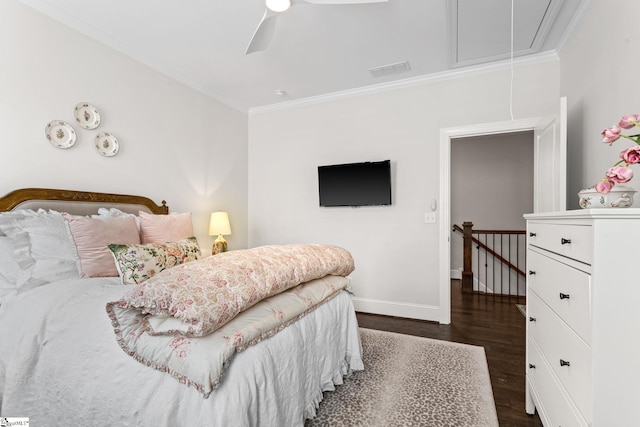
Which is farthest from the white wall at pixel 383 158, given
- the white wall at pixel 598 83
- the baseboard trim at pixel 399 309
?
the white wall at pixel 598 83

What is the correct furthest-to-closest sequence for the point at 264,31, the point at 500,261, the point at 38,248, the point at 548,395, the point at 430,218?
the point at 500,261
the point at 430,218
the point at 264,31
the point at 38,248
the point at 548,395

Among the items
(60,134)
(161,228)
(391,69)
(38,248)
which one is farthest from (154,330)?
(391,69)

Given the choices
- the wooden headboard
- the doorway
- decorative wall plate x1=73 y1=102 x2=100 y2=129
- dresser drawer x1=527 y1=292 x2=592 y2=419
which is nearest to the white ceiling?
decorative wall plate x1=73 y1=102 x2=100 y2=129

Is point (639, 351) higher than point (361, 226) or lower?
lower

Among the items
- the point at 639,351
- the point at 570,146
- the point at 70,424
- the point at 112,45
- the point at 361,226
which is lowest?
the point at 70,424

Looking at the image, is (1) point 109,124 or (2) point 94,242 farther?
(1) point 109,124

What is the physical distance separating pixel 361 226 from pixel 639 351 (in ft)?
9.39

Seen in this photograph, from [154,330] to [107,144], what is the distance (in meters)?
2.20

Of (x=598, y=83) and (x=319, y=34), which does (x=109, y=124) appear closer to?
(x=319, y=34)

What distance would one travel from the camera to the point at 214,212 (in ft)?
12.2

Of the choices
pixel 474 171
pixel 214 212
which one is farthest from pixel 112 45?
pixel 474 171

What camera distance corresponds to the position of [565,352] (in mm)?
1213

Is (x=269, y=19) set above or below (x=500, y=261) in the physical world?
above

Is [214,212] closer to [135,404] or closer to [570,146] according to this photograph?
[135,404]
